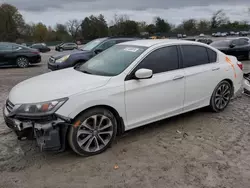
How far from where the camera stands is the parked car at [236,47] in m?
13.7

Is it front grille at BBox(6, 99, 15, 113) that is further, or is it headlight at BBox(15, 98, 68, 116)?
front grille at BBox(6, 99, 15, 113)

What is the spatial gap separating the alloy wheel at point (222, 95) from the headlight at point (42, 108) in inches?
129

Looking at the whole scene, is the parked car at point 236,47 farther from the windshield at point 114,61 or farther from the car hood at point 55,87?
the car hood at point 55,87

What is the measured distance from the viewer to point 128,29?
7475cm

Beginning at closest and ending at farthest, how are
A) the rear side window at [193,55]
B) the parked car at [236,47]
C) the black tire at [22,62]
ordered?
1. the rear side window at [193,55]
2. the black tire at [22,62]
3. the parked car at [236,47]

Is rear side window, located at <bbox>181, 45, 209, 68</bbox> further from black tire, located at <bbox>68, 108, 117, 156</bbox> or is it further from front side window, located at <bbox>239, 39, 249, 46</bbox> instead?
front side window, located at <bbox>239, 39, 249, 46</bbox>

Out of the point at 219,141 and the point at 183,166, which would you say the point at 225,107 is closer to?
the point at 219,141

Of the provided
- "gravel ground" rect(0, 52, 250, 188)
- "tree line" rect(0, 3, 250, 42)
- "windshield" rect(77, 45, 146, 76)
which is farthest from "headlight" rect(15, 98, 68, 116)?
"tree line" rect(0, 3, 250, 42)

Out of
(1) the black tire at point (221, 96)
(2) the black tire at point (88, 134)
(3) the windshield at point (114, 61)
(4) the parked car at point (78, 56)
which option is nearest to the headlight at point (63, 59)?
(4) the parked car at point (78, 56)

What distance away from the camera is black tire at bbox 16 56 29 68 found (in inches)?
504

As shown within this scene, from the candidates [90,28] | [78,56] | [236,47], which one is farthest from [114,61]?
[90,28]

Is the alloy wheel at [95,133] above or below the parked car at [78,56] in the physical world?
below

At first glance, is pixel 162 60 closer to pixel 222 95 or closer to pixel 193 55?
pixel 193 55

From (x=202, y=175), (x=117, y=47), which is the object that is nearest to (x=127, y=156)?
(x=202, y=175)
